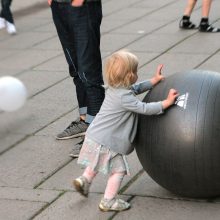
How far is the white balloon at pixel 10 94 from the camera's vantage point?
5.99 m

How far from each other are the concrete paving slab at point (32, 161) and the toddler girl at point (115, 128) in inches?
31.6

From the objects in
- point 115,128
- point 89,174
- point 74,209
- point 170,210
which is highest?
point 115,128

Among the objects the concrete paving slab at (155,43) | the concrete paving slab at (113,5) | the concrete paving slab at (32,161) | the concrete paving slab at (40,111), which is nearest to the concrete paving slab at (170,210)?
the concrete paving slab at (32,161)

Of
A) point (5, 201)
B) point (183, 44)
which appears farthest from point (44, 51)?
point (5, 201)

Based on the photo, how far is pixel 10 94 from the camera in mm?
6008

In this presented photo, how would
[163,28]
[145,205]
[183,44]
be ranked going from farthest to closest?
[163,28], [183,44], [145,205]

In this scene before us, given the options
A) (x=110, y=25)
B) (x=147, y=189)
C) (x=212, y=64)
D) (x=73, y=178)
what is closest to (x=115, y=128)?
(x=147, y=189)

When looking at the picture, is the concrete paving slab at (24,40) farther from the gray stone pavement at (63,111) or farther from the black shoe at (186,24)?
the black shoe at (186,24)

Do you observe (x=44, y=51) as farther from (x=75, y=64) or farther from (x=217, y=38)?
(x=75, y=64)

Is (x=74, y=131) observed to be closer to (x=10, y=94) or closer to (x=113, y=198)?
(x=10, y=94)

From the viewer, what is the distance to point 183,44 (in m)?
9.98

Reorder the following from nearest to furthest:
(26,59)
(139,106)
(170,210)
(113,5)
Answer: (139,106) → (170,210) → (26,59) → (113,5)

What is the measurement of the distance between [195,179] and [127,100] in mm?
737

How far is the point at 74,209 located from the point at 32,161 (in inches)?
45.9
